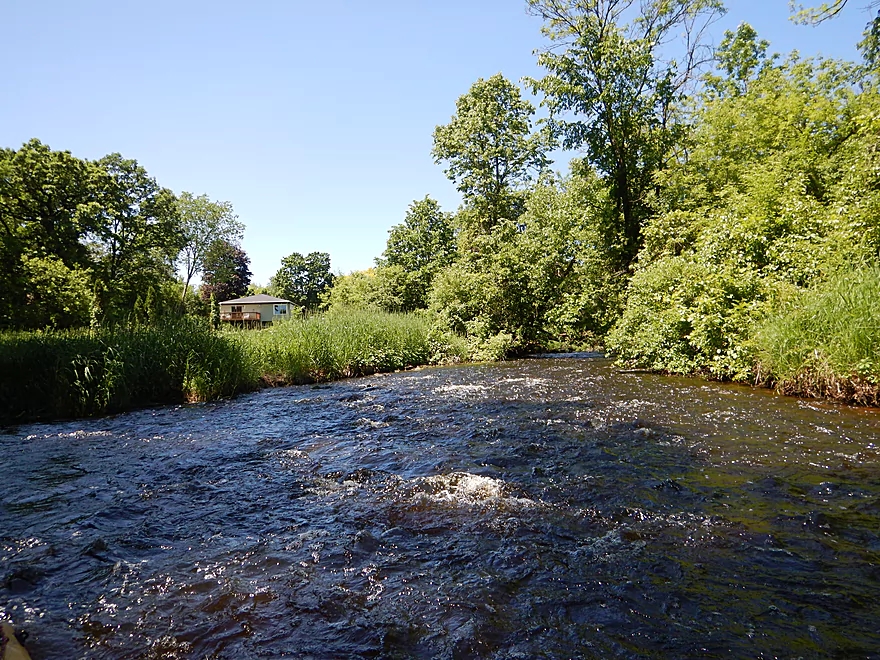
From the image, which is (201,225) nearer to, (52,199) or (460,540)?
(52,199)

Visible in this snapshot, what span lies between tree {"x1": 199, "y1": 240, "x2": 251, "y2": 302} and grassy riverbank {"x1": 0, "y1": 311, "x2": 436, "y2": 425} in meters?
46.6

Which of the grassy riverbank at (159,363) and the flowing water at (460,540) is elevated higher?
the grassy riverbank at (159,363)

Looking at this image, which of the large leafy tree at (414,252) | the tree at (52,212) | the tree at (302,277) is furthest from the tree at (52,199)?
the tree at (302,277)

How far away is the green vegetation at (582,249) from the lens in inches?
377

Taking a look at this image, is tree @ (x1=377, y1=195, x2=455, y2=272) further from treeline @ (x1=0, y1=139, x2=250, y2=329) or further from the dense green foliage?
the dense green foliage

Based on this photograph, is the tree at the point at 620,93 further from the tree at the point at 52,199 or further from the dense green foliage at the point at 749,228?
the tree at the point at 52,199

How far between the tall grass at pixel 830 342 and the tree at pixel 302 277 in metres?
74.1

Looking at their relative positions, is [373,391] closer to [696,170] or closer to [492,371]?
[492,371]

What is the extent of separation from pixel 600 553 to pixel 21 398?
Result: 12068mm

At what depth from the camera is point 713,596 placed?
2867mm

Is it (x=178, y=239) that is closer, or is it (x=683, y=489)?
(x=683, y=489)

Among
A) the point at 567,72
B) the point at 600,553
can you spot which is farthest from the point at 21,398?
the point at 567,72

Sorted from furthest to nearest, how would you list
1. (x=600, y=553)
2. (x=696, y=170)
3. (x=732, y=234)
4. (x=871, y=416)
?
1. (x=696, y=170)
2. (x=732, y=234)
3. (x=871, y=416)
4. (x=600, y=553)

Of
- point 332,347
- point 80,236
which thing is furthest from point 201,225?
point 332,347
